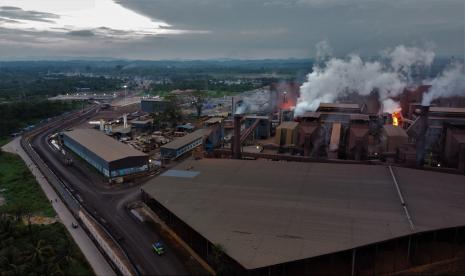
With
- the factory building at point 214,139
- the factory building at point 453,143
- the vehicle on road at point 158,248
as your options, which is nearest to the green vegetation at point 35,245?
the vehicle on road at point 158,248

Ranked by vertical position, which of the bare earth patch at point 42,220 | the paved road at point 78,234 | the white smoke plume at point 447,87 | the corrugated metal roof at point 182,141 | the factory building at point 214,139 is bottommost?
the bare earth patch at point 42,220

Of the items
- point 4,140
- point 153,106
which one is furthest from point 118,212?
point 153,106

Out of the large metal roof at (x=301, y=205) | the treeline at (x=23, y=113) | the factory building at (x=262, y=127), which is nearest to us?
the large metal roof at (x=301, y=205)

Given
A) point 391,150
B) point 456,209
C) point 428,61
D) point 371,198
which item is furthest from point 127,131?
point 428,61

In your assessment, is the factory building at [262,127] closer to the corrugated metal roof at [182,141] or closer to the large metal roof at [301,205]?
the corrugated metal roof at [182,141]

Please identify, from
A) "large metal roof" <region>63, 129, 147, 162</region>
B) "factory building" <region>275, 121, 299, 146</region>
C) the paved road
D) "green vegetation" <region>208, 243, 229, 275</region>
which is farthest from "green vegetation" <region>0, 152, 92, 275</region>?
"factory building" <region>275, 121, 299, 146</region>

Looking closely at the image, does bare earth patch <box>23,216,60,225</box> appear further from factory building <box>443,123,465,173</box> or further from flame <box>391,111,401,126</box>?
flame <box>391,111,401,126</box>

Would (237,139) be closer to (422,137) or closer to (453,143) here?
(422,137)
